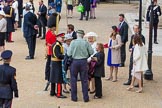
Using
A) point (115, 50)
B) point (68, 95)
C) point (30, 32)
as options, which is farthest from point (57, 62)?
point (30, 32)

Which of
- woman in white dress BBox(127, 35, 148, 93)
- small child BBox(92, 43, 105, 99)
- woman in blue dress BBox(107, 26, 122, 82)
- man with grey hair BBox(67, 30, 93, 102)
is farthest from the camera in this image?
woman in blue dress BBox(107, 26, 122, 82)

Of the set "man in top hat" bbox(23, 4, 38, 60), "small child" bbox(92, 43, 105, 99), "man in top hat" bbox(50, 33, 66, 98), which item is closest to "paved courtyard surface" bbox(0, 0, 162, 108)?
"small child" bbox(92, 43, 105, 99)

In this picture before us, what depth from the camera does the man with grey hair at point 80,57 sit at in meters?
12.2

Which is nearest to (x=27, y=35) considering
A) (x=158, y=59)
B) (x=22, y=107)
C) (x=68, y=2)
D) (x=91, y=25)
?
(x=158, y=59)

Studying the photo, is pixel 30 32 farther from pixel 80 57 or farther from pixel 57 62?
pixel 80 57

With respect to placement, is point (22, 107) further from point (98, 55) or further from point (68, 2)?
point (68, 2)

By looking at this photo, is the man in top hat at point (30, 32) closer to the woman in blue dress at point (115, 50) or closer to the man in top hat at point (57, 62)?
the woman in blue dress at point (115, 50)

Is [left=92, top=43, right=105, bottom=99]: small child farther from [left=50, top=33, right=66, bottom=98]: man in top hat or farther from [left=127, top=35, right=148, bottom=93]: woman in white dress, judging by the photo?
[left=127, top=35, right=148, bottom=93]: woman in white dress

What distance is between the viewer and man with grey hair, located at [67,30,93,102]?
12.2 meters

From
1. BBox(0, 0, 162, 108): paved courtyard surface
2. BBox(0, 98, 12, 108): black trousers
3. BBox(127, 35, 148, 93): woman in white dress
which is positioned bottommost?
BBox(0, 0, 162, 108): paved courtyard surface

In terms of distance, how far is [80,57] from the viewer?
481 inches

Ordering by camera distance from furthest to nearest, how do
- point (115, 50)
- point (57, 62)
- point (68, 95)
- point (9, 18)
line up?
point (9, 18) < point (115, 50) < point (68, 95) < point (57, 62)

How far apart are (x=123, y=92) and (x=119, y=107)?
141 centimetres

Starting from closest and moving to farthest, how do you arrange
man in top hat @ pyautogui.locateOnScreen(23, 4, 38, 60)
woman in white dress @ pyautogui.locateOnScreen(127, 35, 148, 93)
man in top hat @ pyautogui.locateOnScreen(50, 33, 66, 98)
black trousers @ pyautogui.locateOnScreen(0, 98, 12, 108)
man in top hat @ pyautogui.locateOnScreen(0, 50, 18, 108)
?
1. man in top hat @ pyautogui.locateOnScreen(0, 50, 18, 108)
2. black trousers @ pyautogui.locateOnScreen(0, 98, 12, 108)
3. man in top hat @ pyautogui.locateOnScreen(50, 33, 66, 98)
4. woman in white dress @ pyautogui.locateOnScreen(127, 35, 148, 93)
5. man in top hat @ pyautogui.locateOnScreen(23, 4, 38, 60)
